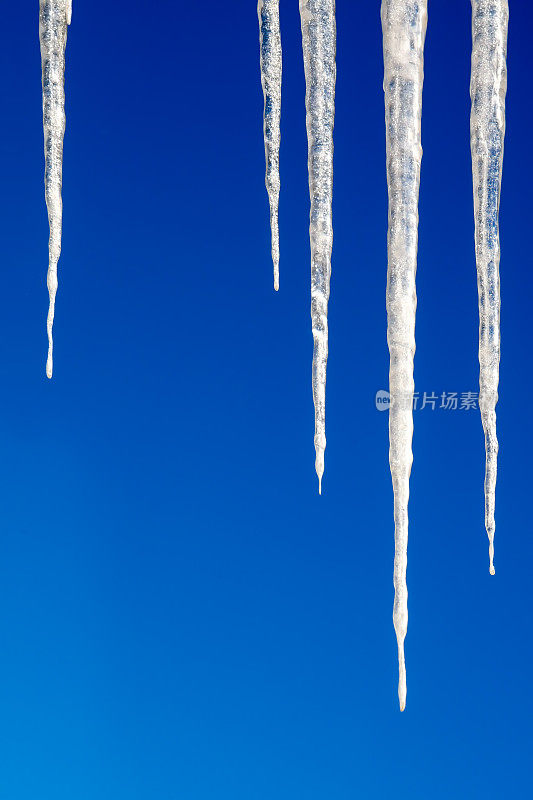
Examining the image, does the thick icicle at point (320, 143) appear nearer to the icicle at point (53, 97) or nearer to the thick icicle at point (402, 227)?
the thick icicle at point (402, 227)

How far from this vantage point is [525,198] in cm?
137

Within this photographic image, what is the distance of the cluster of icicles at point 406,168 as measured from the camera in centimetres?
112

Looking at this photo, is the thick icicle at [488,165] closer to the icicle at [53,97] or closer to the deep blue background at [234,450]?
the deep blue background at [234,450]

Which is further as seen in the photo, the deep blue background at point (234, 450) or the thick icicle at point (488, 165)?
the deep blue background at point (234, 450)

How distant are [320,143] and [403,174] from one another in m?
0.13

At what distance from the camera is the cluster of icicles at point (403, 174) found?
1.12m

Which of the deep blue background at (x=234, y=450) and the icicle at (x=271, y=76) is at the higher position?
the icicle at (x=271, y=76)

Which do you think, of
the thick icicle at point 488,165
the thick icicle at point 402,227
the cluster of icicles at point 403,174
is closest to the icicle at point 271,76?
the cluster of icicles at point 403,174

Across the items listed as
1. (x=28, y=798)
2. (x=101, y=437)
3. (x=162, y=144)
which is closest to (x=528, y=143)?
(x=162, y=144)

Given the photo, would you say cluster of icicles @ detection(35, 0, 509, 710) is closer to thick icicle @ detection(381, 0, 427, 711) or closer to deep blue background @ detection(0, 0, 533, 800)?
thick icicle @ detection(381, 0, 427, 711)

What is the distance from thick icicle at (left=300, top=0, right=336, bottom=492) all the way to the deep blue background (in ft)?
0.61

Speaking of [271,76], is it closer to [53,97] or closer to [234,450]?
[53,97]

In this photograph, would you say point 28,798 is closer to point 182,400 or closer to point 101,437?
point 101,437

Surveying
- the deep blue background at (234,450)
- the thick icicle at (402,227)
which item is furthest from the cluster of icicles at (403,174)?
the deep blue background at (234,450)
